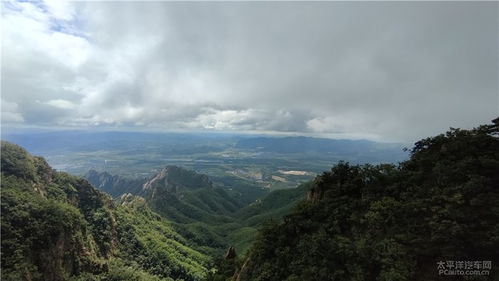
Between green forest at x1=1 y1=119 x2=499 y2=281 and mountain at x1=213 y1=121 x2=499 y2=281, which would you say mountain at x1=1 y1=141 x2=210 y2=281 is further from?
mountain at x1=213 y1=121 x2=499 y2=281

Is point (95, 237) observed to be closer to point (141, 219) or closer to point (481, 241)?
point (141, 219)

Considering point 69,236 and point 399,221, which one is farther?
point 69,236

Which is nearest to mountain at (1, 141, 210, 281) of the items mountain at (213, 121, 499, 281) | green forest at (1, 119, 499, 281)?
green forest at (1, 119, 499, 281)

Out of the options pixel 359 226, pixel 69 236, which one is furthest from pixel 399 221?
pixel 69 236

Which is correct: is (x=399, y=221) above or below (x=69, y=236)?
above

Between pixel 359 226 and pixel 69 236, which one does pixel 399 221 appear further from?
pixel 69 236

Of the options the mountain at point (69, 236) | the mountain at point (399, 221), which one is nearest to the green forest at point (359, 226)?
the mountain at point (399, 221)
